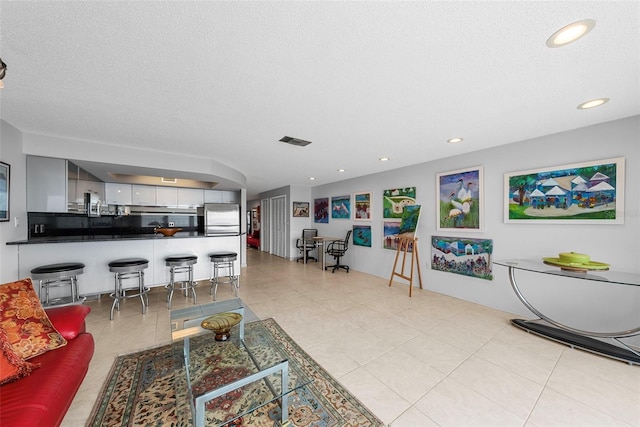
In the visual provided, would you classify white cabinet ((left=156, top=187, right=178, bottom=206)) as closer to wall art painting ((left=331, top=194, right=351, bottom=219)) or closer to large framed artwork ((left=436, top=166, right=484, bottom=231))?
wall art painting ((left=331, top=194, right=351, bottom=219))

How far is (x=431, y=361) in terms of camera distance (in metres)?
2.17

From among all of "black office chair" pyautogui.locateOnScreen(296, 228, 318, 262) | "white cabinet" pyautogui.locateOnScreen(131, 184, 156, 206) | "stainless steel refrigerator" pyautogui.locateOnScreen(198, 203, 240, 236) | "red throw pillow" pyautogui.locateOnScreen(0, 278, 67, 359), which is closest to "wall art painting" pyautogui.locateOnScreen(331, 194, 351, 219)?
"black office chair" pyautogui.locateOnScreen(296, 228, 318, 262)

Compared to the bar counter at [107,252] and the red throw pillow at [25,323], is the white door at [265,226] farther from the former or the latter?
the red throw pillow at [25,323]

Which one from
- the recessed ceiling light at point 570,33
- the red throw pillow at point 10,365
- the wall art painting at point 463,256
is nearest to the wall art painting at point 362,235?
the wall art painting at point 463,256

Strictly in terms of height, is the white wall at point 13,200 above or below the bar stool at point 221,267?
above

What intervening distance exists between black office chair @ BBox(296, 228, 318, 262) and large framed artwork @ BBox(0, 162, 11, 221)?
5389 millimetres

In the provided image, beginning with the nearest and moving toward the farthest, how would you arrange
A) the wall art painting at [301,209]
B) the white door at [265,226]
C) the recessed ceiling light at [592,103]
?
the recessed ceiling light at [592,103] < the wall art painting at [301,209] < the white door at [265,226]

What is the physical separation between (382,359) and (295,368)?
0.83 meters

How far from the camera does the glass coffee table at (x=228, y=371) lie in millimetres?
1530

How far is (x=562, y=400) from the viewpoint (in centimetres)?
172

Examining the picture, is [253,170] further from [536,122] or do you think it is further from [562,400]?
[562,400]

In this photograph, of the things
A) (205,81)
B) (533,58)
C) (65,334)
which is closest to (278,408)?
(65,334)

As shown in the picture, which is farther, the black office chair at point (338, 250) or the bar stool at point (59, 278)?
the black office chair at point (338, 250)

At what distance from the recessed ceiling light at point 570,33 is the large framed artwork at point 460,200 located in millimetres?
2459
